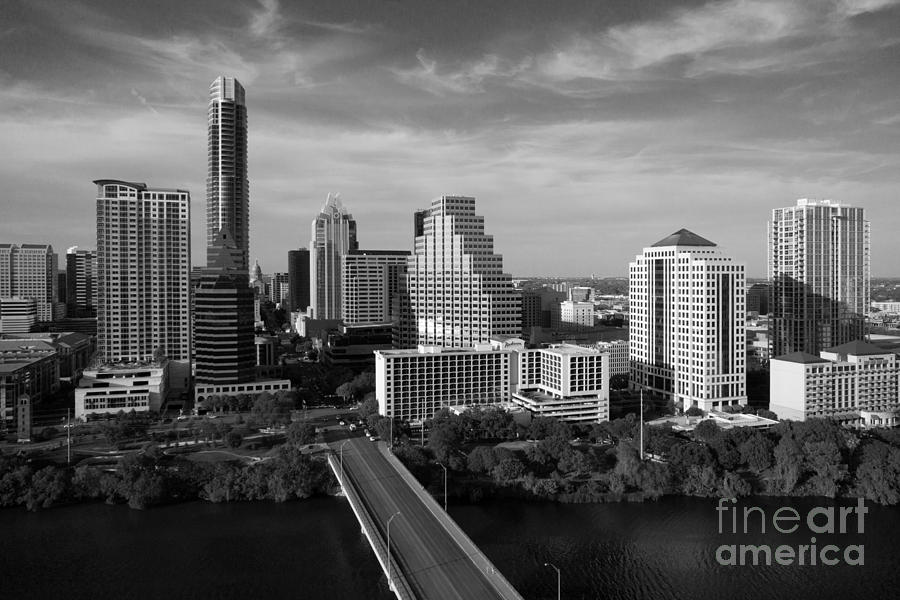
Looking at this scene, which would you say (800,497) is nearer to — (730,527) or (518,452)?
(730,527)

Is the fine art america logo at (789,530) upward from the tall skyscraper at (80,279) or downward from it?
downward

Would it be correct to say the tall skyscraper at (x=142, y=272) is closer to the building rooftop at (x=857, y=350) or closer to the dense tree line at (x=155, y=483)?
the dense tree line at (x=155, y=483)

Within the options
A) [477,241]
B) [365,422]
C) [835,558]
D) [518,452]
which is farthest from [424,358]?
[835,558]

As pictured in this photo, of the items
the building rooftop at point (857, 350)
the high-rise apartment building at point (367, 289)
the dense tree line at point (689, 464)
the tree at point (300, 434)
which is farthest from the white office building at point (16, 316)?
the building rooftop at point (857, 350)

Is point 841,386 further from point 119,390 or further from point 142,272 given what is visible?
point 142,272

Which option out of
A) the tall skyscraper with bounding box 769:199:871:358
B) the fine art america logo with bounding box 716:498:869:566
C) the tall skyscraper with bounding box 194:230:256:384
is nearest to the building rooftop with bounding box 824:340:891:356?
the tall skyscraper with bounding box 769:199:871:358

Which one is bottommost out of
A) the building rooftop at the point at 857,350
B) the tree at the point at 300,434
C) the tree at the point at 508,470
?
the tree at the point at 508,470

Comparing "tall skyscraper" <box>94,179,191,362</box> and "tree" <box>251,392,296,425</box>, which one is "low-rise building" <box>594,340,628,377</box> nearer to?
"tree" <box>251,392,296,425</box>

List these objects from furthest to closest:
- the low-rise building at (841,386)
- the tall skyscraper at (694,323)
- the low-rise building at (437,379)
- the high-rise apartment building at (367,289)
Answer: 1. the high-rise apartment building at (367,289)
2. the tall skyscraper at (694,323)
3. the low-rise building at (841,386)
4. the low-rise building at (437,379)
